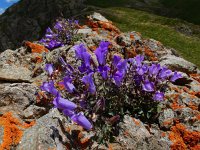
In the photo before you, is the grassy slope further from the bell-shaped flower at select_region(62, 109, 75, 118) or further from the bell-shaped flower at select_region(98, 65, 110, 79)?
the bell-shaped flower at select_region(62, 109, 75, 118)

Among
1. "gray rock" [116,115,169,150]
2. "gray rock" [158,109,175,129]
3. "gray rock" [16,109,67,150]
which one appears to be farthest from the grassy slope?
"gray rock" [16,109,67,150]

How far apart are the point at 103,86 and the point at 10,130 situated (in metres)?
1.67

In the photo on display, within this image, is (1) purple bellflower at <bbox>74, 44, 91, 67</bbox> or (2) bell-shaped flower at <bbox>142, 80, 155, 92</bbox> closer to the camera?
(1) purple bellflower at <bbox>74, 44, 91, 67</bbox>

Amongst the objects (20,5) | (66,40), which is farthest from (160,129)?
(20,5)

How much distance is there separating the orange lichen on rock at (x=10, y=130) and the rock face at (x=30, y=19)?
2339 inches

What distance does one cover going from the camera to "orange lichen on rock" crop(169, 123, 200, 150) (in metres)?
7.65

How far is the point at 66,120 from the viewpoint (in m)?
7.41

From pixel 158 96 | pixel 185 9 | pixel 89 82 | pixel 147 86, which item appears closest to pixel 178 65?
pixel 158 96

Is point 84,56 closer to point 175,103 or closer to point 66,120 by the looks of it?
point 66,120

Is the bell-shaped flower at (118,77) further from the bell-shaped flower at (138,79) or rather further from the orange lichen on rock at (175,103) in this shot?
the orange lichen on rock at (175,103)

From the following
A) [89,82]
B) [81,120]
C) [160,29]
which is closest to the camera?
[81,120]

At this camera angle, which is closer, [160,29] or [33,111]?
[33,111]

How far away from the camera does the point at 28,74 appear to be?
34.9 ft

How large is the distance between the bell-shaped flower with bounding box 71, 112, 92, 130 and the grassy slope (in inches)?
1049
